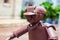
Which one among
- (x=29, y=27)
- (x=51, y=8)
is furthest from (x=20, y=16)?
(x=29, y=27)

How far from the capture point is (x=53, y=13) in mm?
3953

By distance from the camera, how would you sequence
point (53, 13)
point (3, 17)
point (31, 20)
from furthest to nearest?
point (3, 17), point (53, 13), point (31, 20)

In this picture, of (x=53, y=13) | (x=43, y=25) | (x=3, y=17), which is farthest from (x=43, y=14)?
(x=3, y=17)

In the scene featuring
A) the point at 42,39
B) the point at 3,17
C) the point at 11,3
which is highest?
the point at 42,39

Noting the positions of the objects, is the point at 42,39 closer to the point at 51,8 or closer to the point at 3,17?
the point at 51,8

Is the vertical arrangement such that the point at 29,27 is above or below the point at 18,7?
above

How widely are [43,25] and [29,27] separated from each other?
25 mm

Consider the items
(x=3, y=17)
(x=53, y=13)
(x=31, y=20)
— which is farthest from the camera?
(x=3, y=17)

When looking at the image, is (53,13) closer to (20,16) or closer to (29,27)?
(20,16)

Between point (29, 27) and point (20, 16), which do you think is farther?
point (20, 16)

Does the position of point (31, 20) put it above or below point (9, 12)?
above

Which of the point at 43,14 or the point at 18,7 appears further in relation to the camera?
the point at 18,7

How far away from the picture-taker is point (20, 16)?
4379 millimetres

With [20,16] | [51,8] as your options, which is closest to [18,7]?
[20,16]
